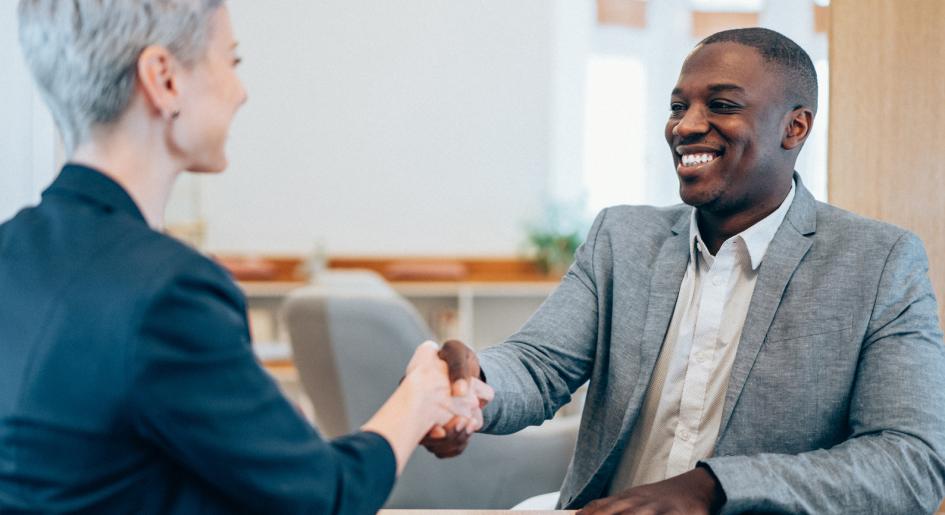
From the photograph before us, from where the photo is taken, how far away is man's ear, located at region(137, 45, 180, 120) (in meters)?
0.88

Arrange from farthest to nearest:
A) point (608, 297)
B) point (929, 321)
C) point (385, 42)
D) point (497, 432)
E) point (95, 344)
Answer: point (385, 42), point (608, 297), point (497, 432), point (929, 321), point (95, 344)

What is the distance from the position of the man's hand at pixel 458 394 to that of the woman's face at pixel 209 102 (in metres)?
0.52

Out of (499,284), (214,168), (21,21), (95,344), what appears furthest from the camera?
(499,284)

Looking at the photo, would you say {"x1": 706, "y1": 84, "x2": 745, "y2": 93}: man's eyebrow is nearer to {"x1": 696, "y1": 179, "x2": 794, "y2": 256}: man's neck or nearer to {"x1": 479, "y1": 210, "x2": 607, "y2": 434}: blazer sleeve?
{"x1": 696, "y1": 179, "x2": 794, "y2": 256}: man's neck

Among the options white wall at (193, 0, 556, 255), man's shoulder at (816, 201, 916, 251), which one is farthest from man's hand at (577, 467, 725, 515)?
white wall at (193, 0, 556, 255)

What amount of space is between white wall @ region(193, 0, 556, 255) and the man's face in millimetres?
4638

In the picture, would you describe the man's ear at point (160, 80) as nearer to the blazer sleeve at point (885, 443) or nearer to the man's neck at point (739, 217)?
the blazer sleeve at point (885, 443)

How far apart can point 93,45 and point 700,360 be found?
41.3 inches

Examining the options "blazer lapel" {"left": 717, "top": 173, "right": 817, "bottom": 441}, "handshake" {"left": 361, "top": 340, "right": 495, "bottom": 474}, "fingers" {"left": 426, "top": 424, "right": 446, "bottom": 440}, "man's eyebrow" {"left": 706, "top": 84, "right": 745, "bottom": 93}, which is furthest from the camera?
"man's eyebrow" {"left": 706, "top": 84, "right": 745, "bottom": 93}

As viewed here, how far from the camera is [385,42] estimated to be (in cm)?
621

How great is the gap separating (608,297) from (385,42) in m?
4.84

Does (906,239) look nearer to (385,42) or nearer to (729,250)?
(729,250)

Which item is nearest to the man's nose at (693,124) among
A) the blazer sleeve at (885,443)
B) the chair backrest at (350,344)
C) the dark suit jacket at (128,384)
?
the blazer sleeve at (885,443)

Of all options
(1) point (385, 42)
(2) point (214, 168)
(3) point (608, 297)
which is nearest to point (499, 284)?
(1) point (385, 42)
